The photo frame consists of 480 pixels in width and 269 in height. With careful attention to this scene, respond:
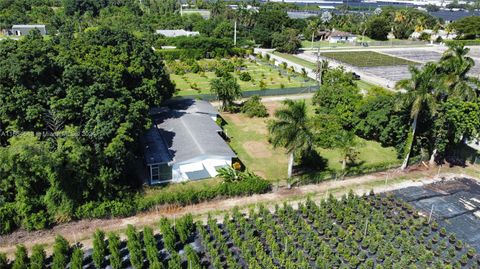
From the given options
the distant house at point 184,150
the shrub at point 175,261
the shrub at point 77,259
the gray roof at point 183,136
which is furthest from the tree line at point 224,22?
the shrub at point 175,261

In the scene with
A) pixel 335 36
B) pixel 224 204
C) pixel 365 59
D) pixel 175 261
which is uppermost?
pixel 335 36

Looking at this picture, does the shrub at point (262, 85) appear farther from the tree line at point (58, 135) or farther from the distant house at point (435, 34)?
the distant house at point (435, 34)

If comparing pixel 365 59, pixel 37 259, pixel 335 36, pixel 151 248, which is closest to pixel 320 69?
pixel 365 59

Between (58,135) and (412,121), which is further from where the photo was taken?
(412,121)

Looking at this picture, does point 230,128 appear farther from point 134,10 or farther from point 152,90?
point 134,10

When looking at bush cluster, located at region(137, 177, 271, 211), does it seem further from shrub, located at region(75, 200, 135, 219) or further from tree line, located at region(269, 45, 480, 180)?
tree line, located at region(269, 45, 480, 180)

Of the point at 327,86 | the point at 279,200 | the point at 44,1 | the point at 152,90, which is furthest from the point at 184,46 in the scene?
the point at 44,1

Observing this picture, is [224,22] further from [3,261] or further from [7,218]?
[3,261]
